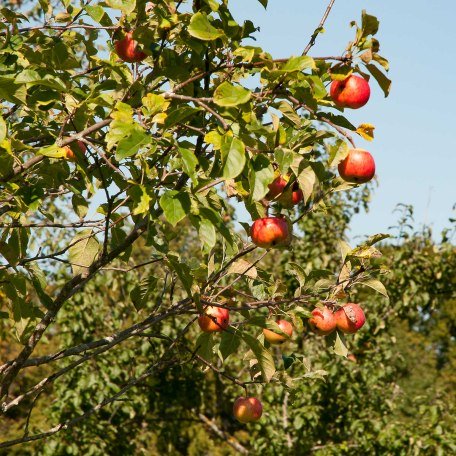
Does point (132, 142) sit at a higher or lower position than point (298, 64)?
lower

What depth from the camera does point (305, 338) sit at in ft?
26.0

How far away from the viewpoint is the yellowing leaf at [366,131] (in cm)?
206

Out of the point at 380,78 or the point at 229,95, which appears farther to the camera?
the point at 380,78

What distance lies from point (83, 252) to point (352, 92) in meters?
1.14

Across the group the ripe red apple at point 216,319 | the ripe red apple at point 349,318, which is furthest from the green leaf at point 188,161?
the ripe red apple at point 349,318

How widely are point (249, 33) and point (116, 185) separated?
76cm

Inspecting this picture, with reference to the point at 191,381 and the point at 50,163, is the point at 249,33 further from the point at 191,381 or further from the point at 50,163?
the point at 191,381

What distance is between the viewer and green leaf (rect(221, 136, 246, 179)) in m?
1.77

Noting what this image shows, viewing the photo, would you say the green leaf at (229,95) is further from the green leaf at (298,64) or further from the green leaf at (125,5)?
the green leaf at (125,5)

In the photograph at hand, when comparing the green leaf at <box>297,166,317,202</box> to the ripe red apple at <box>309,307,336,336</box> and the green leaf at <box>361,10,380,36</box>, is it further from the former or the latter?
the ripe red apple at <box>309,307,336,336</box>

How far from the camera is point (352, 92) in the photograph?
81.0 inches

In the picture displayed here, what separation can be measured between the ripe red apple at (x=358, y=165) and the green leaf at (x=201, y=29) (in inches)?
20.9

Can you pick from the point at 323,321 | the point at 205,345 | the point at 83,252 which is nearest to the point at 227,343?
the point at 205,345

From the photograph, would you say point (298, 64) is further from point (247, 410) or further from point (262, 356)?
point (247, 410)
